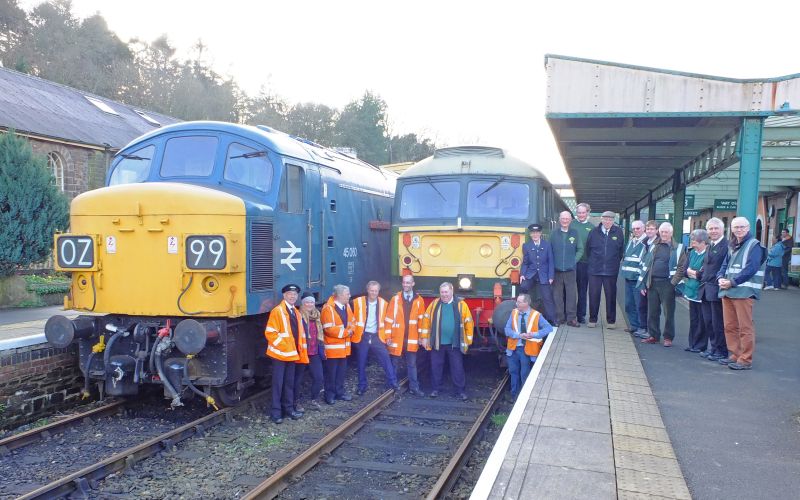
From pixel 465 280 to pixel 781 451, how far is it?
481 cm

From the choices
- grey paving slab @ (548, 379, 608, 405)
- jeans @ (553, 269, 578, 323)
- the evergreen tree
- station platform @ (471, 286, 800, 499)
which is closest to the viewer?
station platform @ (471, 286, 800, 499)

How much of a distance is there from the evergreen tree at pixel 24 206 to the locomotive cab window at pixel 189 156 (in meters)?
7.48

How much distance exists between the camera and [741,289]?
7.03m

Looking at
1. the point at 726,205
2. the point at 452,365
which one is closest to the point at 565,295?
the point at 452,365

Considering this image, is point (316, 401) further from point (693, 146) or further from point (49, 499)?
point (693, 146)

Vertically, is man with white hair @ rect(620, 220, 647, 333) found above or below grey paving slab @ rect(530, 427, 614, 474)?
above

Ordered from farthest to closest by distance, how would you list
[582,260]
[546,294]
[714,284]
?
[582,260] < [546,294] < [714,284]

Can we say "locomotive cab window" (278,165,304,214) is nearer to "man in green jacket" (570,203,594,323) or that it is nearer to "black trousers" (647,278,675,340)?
"man in green jacket" (570,203,594,323)

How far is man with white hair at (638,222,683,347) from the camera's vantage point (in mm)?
8570

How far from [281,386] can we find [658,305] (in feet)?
18.0

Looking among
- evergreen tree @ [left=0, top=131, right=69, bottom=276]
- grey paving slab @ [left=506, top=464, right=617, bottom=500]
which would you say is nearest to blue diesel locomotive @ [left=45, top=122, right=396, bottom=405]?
grey paving slab @ [left=506, top=464, right=617, bottom=500]

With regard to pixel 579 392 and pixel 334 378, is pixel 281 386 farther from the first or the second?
pixel 579 392

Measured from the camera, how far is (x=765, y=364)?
7.55 m

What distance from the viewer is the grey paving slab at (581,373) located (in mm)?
6430
